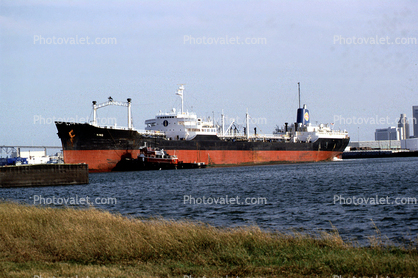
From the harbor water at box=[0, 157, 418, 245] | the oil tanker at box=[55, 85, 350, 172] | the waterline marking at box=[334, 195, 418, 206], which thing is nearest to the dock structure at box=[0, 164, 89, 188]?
the harbor water at box=[0, 157, 418, 245]

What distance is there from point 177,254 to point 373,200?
1246 centimetres

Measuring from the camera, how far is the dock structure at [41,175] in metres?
30.2

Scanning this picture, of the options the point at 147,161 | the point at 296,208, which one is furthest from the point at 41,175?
the point at 296,208

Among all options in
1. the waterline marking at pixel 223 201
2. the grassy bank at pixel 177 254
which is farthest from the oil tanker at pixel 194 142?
the grassy bank at pixel 177 254

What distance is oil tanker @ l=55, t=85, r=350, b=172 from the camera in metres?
A: 44.9

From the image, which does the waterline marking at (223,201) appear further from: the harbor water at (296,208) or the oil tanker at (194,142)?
the oil tanker at (194,142)

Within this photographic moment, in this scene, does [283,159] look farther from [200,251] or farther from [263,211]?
[200,251]

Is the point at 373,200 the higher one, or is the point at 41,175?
the point at 41,175

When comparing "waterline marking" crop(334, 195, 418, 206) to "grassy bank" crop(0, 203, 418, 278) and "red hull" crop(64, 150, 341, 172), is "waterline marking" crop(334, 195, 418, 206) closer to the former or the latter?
"grassy bank" crop(0, 203, 418, 278)

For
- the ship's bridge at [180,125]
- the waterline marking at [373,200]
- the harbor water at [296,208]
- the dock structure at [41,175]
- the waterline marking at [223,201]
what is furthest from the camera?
the ship's bridge at [180,125]

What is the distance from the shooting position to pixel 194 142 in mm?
54562

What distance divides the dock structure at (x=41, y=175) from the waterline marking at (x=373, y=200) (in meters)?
20.5

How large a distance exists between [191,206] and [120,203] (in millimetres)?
4304

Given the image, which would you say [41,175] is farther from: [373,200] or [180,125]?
[180,125]
